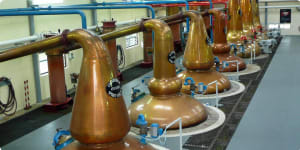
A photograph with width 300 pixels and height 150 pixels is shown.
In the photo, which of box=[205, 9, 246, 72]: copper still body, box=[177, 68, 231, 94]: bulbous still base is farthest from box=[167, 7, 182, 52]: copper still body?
box=[177, 68, 231, 94]: bulbous still base

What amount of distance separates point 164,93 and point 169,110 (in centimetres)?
40

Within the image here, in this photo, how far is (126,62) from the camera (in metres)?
20.0

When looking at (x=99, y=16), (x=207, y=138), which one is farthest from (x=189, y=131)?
(x=99, y=16)

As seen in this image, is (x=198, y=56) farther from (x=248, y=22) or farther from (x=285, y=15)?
(x=285, y=15)

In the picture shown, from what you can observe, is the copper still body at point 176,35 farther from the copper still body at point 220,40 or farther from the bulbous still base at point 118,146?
the bulbous still base at point 118,146

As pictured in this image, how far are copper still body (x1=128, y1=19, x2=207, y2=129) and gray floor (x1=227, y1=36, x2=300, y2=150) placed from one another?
4.14 ft

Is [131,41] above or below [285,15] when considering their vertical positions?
below

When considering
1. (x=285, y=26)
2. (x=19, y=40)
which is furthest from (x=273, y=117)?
(x=285, y=26)

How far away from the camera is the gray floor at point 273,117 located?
8188 mm

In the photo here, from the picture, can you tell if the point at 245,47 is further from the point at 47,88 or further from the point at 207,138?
the point at 207,138

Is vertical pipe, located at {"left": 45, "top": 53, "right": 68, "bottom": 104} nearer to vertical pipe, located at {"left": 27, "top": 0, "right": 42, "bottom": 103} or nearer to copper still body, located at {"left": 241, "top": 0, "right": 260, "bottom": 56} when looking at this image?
vertical pipe, located at {"left": 27, "top": 0, "right": 42, "bottom": 103}

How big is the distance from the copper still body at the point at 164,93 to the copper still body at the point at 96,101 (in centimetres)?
322

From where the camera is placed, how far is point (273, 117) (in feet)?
32.4

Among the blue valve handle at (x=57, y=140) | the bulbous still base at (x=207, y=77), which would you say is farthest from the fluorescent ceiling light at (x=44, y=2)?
the blue valve handle at (x=57, y=140)
